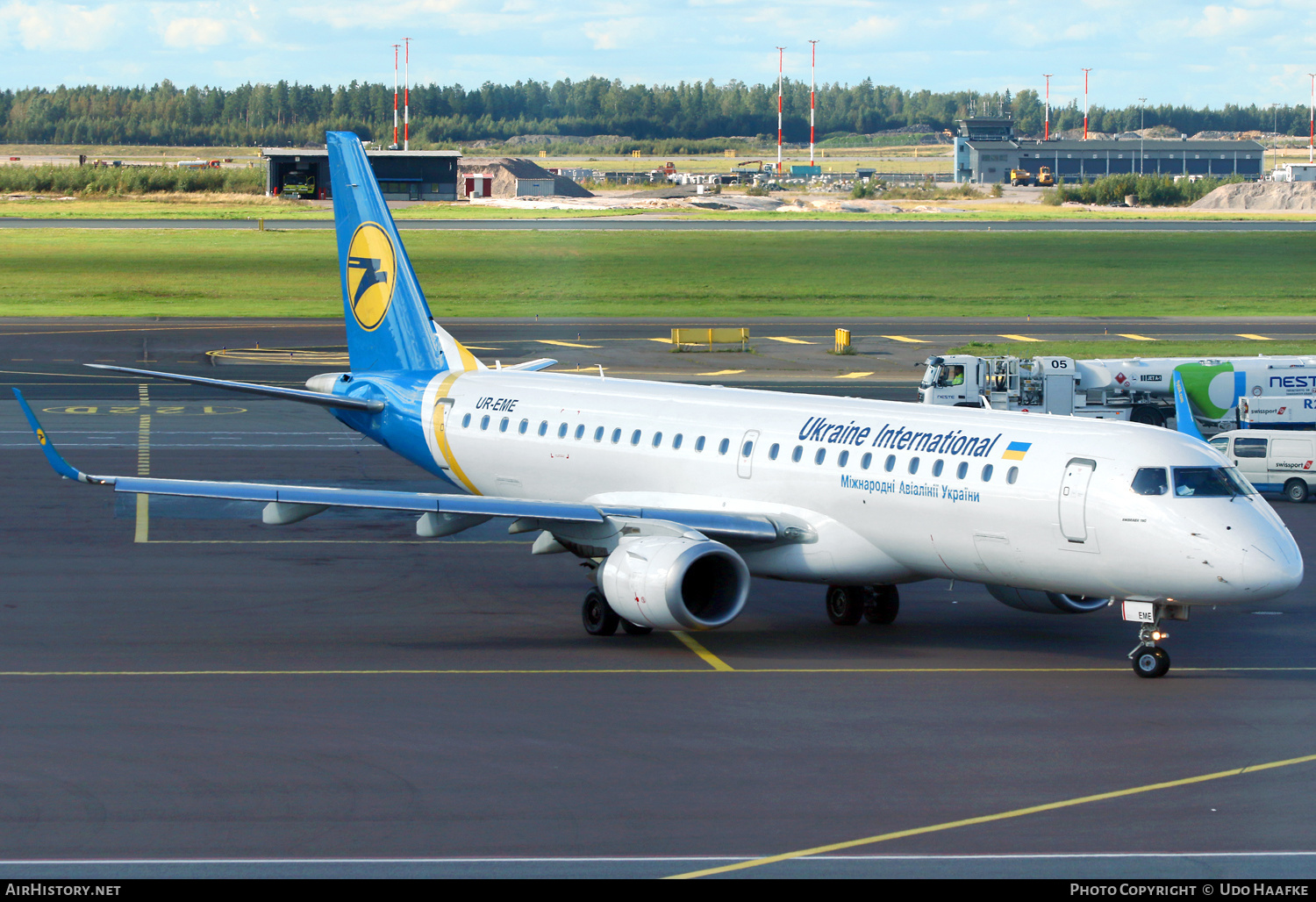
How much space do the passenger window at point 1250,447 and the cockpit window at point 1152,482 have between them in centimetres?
2480

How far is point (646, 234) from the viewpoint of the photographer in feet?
515

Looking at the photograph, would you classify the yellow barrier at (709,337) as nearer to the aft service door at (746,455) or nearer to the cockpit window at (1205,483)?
the aft service door at (746,455)

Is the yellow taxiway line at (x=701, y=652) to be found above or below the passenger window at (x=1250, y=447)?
below

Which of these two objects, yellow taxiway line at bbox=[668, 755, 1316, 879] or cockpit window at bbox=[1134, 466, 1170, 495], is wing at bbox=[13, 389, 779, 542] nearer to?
cockpit window at bbox=[1134, 466, 1170, 495]

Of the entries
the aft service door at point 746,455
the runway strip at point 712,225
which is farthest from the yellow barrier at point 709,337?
the runway strip at point 712,225

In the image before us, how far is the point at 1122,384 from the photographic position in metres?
58.2

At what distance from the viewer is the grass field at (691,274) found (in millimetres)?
105812

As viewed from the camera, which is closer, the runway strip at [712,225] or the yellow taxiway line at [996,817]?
the yellow taxiway line at [996,817]

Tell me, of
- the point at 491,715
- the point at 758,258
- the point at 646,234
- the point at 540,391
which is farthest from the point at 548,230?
the point at 491,715

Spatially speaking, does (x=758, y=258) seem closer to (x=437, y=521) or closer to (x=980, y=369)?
(x=980, y=369)

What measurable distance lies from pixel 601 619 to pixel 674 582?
286 centimetres

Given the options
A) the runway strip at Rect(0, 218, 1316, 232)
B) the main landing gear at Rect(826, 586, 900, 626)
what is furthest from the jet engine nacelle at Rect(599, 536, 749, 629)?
the runway strip at Rect(0, 218, 1316, 232)

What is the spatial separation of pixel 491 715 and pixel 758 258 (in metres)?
117

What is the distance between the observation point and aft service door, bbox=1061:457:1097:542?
24625 millimetres
